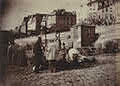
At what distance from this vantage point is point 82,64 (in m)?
1.94

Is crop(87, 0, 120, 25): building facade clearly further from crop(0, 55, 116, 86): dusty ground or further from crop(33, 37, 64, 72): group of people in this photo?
crop(33, 37, 64, 72): group of people

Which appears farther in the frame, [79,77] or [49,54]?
[49,54]

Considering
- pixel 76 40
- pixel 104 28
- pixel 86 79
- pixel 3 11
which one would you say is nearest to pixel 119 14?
pixel 104 28

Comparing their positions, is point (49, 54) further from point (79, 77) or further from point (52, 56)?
point (79, 77)

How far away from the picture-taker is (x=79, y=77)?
1930 mm

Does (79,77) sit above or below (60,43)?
below

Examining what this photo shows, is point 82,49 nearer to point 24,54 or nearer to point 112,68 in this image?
point 112,68

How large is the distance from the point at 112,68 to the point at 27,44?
0.89 m

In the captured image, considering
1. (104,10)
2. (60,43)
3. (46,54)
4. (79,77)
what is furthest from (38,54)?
(104,10)

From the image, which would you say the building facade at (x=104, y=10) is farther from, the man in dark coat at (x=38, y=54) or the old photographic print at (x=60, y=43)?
the man in dark coat at (x=38, y=54)

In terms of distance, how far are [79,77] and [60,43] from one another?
372 millimetres

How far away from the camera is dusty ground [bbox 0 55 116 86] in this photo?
1.84 metres

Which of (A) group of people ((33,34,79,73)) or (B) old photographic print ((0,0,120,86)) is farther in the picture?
(A) group of people ((33,34,79,73))

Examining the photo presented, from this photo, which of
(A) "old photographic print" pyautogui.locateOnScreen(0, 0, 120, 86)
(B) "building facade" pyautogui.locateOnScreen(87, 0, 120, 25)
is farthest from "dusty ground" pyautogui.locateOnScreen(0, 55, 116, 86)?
(B) "building facade" pyautogui.locateOnScreen(87, 0, 120, 25)
